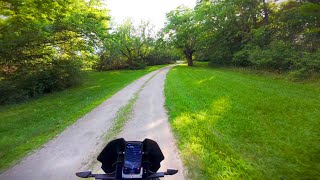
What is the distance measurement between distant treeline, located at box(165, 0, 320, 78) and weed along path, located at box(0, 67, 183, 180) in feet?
39.8

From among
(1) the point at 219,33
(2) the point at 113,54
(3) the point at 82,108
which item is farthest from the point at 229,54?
(3) the point at 82,108

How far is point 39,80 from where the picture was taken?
19.9 metres

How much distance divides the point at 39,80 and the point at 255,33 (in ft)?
71.3

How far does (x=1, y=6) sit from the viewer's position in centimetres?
1279

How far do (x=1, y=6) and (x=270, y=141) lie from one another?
45.5ft

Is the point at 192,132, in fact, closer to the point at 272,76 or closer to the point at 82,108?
the point at 82,108

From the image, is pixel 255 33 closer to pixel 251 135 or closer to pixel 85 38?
pixel 85 38

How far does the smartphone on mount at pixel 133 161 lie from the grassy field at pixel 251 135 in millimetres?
2276

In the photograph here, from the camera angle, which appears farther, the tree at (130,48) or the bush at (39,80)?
the tree at (130,48)

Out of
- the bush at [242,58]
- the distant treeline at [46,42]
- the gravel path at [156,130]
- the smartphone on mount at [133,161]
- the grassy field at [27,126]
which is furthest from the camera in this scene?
the bush at [242,58]

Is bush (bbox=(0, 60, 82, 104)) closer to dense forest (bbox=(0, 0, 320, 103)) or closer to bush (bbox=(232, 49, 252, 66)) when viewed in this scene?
dense forest (bbox=(0, 0, 320, 103))

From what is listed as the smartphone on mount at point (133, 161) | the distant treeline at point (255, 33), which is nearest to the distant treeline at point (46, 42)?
the smartphone on mount at point (133, 161)

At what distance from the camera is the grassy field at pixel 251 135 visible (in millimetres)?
5219

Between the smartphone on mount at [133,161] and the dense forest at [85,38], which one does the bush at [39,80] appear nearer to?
the dense forest at [85,38]
